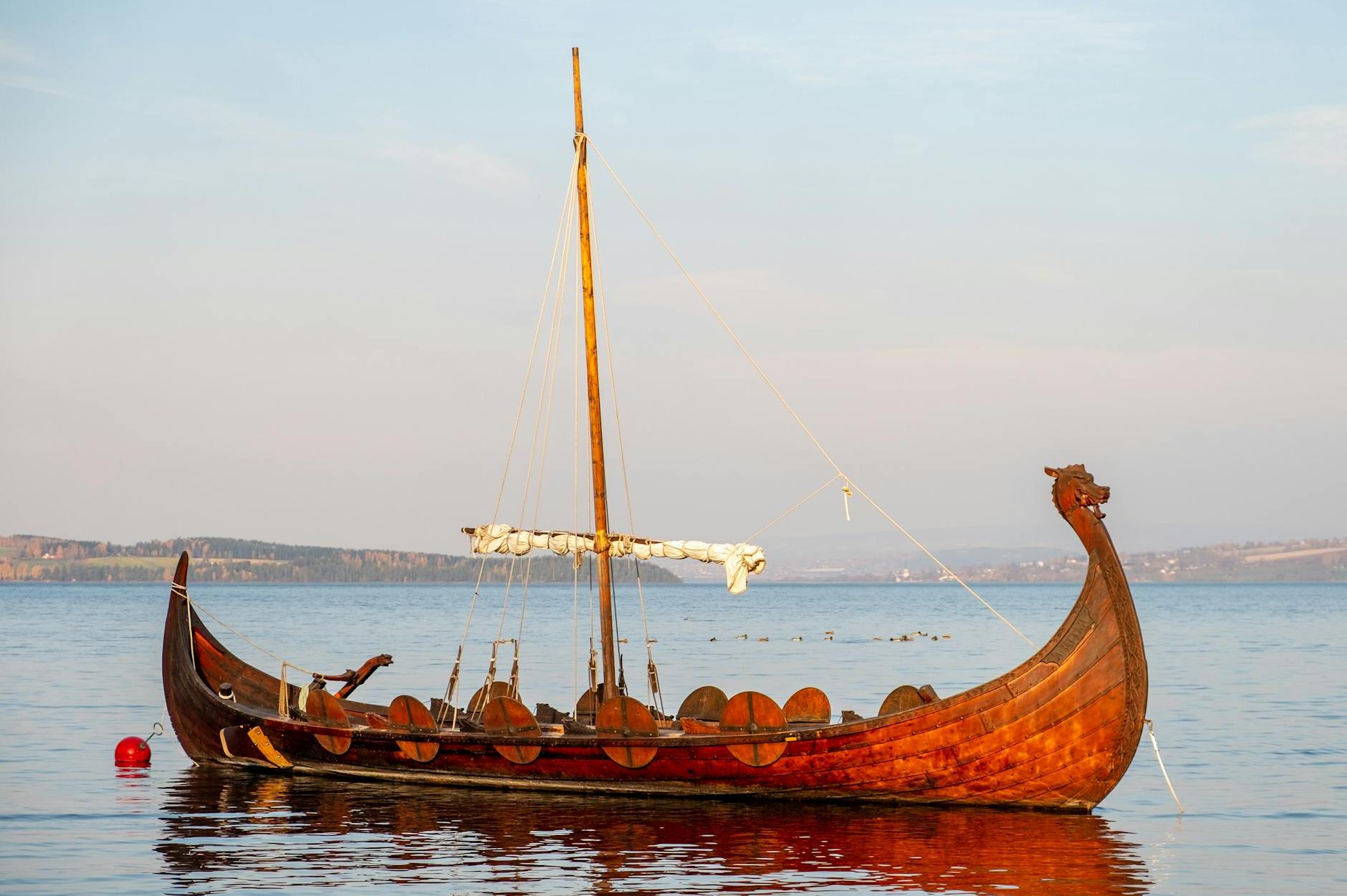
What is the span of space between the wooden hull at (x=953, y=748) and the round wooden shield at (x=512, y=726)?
0.41 feet

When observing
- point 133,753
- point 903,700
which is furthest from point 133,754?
point 903,700

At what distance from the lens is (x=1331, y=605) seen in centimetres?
17038

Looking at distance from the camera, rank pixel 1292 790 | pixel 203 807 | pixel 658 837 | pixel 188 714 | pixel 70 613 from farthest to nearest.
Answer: pixel 70 613 < pixel 188 714 < pixel 1292 790 < pixel 203 807 < pixel 658 837

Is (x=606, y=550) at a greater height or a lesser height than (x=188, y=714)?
greater

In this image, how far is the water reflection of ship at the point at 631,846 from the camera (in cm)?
1872

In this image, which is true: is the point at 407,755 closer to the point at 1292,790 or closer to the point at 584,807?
the point at 584,807

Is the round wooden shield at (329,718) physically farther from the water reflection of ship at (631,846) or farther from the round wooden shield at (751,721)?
the round wooden shield at (751,721)

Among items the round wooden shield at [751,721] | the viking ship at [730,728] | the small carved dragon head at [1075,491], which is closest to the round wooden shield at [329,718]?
the viking ship at [730,728]

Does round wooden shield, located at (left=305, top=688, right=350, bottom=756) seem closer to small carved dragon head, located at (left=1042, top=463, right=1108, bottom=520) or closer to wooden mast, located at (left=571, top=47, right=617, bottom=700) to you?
wooden mast, located at (left=571, top=47, right=617, bottom=700)

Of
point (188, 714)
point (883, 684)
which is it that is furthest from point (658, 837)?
point (883, 684)

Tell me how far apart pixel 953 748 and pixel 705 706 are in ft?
18.5

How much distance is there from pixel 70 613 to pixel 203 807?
113944mm

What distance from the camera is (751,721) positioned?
23312mm

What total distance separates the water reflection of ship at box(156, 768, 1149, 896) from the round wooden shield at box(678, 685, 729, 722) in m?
2.91
